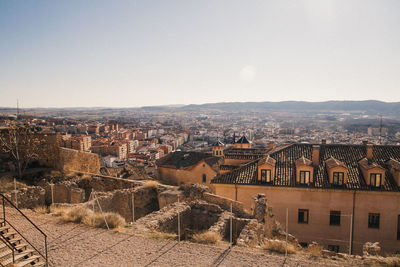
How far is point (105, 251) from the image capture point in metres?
9.35

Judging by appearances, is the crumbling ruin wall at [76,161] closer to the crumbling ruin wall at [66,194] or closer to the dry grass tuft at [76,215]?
the crumbling ruin wall at [66,194]

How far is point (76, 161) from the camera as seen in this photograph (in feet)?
67.7

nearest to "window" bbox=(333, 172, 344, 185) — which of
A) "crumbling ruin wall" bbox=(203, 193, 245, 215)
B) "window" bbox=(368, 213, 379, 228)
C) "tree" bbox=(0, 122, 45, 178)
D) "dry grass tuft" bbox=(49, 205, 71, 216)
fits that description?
"window" bbox=(368, 213, 379, 228)

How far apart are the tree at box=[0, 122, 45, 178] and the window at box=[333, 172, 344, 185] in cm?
1821

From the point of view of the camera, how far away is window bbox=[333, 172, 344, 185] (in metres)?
17.4

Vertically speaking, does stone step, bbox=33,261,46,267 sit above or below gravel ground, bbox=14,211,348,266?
above

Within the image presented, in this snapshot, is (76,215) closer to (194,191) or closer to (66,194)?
(66,194)

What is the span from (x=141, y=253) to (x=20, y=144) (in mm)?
13602

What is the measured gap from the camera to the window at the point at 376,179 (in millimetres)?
16994

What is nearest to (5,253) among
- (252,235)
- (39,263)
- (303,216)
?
(39,263)

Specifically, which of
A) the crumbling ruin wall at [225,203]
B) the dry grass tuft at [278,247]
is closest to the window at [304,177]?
the crumbling ruin wall at [225,203]

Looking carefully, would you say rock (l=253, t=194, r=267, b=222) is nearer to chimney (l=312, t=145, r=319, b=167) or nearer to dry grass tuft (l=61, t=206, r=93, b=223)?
chimney (l=312, t=145, r=319, b=167)

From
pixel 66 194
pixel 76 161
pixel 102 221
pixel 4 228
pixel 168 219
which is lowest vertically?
pixel 66 194

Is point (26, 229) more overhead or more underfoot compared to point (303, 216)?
more overhead
